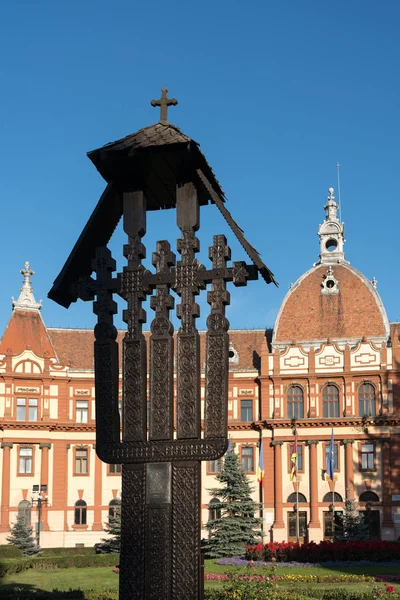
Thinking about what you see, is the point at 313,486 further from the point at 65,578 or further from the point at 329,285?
the point at 65,578

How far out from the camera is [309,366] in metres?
49.9

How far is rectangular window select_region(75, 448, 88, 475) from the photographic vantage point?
50.5 meters

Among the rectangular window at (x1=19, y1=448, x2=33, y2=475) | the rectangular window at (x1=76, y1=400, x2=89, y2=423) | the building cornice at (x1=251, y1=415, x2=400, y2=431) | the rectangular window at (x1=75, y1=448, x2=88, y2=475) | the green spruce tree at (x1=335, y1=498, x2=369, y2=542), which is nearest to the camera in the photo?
the green spruce tree at (x1=335, y1=498, x2=369, y2=542)

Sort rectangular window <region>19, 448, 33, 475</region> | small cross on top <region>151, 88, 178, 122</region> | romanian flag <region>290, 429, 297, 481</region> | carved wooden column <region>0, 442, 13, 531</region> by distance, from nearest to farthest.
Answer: small cross on top <region>151, 88, 178, 122</region>
romanian flag <region>290, 429, 297, 481</region>
carved wooden column <region>0, 442, 13, 531</region>
rectangular window <region>19, 448, 33, 475</region>

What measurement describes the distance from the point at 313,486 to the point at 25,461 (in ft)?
52.4

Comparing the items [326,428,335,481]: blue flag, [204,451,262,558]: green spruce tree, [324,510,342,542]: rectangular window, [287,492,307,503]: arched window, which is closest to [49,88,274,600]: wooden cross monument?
[204,451,262,558]: green spruce tree

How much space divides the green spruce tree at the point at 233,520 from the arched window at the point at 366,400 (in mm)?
10946

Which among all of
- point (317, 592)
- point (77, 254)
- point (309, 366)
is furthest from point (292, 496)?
point (77, 254)

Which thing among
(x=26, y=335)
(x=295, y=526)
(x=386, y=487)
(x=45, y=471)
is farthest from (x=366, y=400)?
(x=26, y=335)

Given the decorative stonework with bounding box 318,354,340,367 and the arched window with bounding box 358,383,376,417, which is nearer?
the arched window with bounding box 358,383,376,417

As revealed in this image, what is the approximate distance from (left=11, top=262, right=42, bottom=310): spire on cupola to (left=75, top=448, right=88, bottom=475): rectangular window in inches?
354

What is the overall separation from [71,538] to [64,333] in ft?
41.1

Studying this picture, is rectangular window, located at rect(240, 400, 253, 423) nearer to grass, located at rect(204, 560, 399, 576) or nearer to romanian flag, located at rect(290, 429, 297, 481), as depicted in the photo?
romanian flag, located at rect(290, 429, 297, 481)

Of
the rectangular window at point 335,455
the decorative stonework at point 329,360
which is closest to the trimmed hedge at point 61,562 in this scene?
the rectangular window at point 335,455
